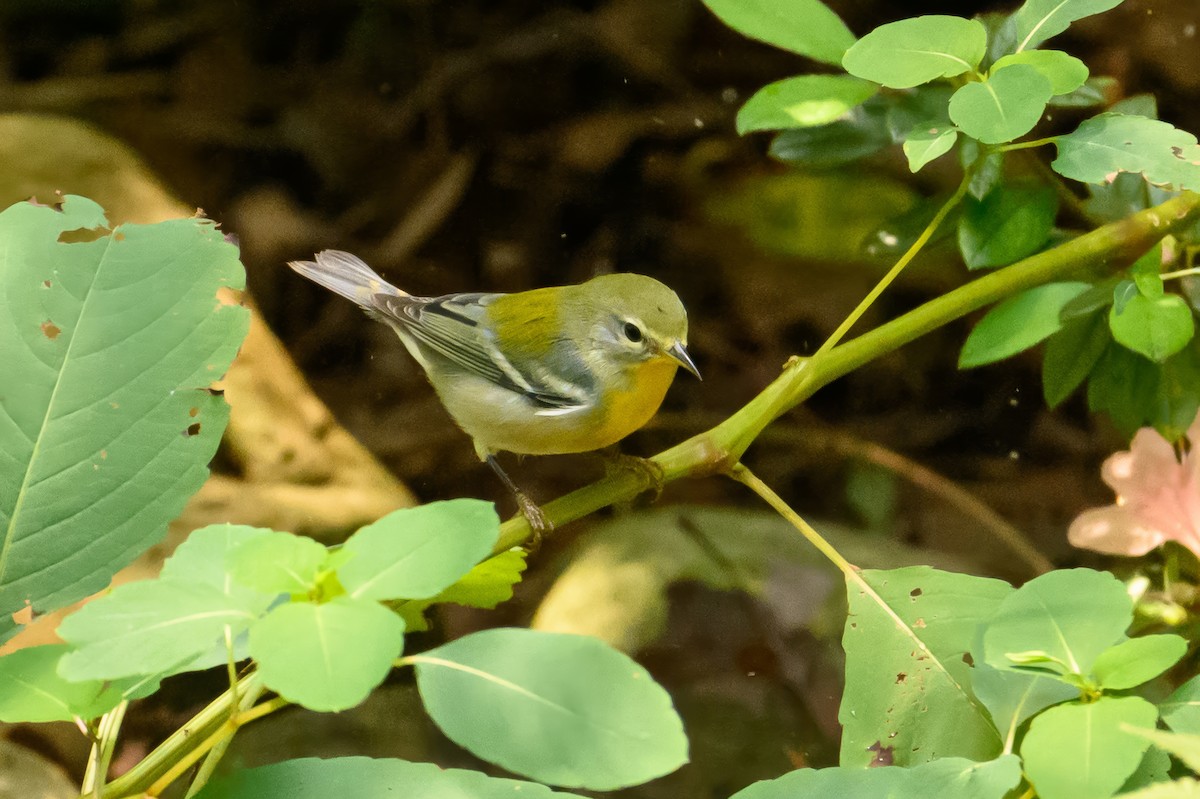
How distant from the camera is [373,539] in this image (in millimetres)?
706

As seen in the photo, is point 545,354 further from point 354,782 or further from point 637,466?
point 354,782

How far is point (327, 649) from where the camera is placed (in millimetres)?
602

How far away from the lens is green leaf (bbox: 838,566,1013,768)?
1047 mm

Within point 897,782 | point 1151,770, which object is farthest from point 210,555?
point 1151,770

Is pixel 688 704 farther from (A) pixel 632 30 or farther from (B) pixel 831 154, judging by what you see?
(A) pixel 632 30

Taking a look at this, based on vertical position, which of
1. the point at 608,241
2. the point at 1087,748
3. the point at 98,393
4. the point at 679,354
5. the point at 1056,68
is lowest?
the point at 608,241

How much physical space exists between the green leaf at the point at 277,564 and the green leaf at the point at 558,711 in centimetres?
12

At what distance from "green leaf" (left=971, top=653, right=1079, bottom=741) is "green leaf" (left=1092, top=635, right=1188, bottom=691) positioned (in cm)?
4

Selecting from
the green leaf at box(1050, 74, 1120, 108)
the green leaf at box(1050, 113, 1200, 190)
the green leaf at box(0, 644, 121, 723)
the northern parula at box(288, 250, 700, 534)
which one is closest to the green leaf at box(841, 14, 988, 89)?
the green leaf at box(1050, 113, 1200, 190)

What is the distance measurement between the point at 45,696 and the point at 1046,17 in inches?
49.9

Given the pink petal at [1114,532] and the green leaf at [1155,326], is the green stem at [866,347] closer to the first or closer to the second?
the green leaf at [1155,326]

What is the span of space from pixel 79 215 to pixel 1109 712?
3.56 feet

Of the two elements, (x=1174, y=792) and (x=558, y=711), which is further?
(x=558, y=711)

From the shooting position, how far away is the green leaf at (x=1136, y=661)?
81 centimetres
